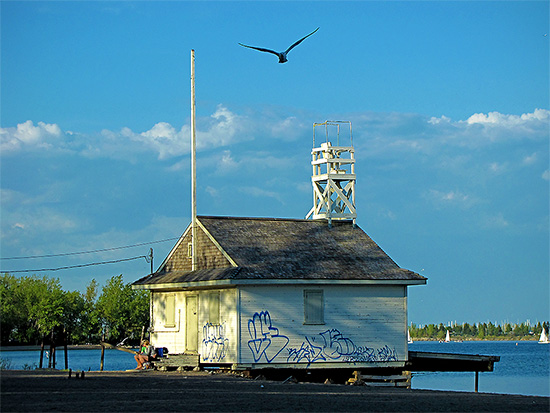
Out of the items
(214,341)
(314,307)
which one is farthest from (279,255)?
(214,341)

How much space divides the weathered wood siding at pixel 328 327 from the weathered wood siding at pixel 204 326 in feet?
2.03

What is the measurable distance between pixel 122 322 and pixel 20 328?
37.2 feet

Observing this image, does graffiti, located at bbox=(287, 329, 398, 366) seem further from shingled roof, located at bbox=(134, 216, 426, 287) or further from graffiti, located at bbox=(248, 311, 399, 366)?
shingled roof, located at bbox=(134, 216, 426, 287)

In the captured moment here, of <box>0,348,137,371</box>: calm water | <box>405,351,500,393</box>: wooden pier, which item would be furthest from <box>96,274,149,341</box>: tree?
<box>405,351,500,393</box>: wooden pier

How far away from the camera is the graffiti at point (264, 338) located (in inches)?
1345

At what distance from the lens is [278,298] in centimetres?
3466

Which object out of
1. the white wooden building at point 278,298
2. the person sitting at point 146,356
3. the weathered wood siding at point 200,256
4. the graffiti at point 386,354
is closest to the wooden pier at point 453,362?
the graffiti at point 386,354

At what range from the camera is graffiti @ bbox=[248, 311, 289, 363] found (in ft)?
112

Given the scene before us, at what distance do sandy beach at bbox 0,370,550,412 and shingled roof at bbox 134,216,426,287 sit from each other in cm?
712

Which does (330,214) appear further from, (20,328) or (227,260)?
(20,328)

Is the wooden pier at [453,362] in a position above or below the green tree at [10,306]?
below

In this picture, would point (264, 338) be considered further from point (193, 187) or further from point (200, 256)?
point (193, 187)

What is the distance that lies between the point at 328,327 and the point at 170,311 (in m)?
7.11

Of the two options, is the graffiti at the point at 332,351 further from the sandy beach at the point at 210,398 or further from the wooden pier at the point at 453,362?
the sandy beach at the point at 210,398
